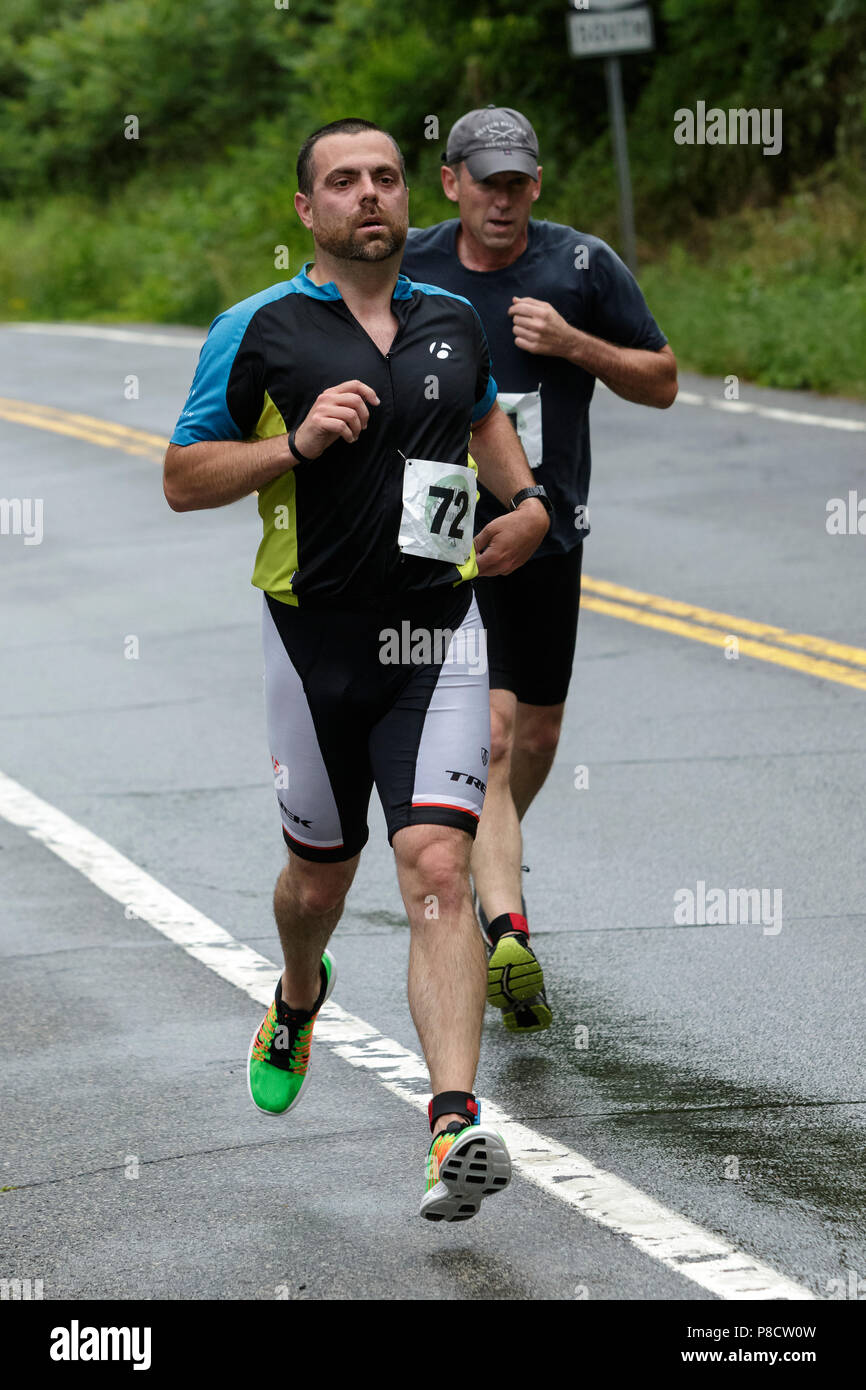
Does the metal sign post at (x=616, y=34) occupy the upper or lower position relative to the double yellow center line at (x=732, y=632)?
upper

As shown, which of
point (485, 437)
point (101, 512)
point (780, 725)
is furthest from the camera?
point (101, 512)

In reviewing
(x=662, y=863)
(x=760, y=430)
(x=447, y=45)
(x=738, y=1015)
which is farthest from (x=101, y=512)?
(x=447, y=45)

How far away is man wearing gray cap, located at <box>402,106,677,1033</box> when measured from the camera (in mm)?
6168

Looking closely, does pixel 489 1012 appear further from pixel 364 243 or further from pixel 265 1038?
pixel 364 243

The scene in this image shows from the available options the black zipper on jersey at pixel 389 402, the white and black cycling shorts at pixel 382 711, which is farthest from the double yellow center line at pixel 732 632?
the black zipper on jersey at pixel 389 402

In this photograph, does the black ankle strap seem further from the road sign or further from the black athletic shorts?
the road sign

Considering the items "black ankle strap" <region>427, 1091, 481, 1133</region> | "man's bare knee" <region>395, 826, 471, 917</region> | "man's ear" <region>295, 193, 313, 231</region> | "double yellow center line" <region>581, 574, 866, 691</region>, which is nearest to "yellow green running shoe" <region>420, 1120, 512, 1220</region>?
"black ankle strap" <region>427, 1091, 481, 1133</region>

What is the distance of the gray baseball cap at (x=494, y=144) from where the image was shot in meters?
6.15

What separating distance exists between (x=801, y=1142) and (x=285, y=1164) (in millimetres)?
1151

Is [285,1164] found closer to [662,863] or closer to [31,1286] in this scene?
[31,1286]

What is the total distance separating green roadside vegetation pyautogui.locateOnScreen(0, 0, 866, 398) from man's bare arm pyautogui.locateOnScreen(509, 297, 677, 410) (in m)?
11.4

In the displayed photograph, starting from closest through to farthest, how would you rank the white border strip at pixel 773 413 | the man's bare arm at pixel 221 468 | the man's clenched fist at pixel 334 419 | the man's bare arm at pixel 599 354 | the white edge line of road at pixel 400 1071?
the white edge line of road at pixel 400 1071 < the man's clenched fist at pixel 334 419 < the man's bare arm at pixel 221 468 < the man's bare arm at pixel 599 354 < the white border strip at pixel 773 413

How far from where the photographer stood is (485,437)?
213 inches

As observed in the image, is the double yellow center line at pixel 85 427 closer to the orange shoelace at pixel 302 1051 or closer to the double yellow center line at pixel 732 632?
the double yellow center line at pixel 732 632
